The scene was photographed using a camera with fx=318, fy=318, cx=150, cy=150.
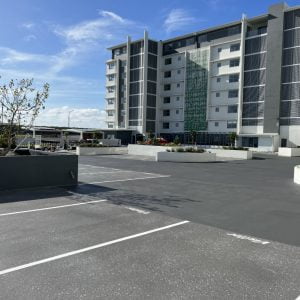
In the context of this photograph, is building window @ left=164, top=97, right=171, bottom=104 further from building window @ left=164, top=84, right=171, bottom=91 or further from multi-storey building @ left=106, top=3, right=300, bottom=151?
building window @ left=164, top=84, right=171, bottom=91

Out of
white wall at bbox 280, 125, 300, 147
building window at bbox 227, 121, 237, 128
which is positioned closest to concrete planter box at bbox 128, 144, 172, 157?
white wall at bbox 280, 125, 300, 147

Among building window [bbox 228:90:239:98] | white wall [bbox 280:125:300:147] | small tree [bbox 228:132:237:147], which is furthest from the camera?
building window [bbox 228:90:239:98]

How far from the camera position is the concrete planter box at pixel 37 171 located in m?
11.8

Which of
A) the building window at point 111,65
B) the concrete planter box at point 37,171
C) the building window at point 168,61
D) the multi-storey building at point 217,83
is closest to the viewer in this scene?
the concrete planter box at point 37,171

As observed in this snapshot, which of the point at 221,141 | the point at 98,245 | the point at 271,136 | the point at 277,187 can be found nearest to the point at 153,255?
the point at 98,245

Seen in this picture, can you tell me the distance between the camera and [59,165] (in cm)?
1343

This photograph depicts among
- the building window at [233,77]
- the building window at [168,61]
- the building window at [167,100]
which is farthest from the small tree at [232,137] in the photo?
the building window at [168,61]

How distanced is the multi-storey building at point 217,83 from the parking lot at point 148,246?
52.2m

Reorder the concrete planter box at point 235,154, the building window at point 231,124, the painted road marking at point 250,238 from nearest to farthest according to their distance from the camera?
the painted road marking at point 250,238 < the concrete planter box at point 235,154 < the building window at point 231,124

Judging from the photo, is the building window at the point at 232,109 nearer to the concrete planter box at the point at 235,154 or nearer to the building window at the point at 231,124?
the building window at the point at 231,124

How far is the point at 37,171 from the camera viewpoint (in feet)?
41.5

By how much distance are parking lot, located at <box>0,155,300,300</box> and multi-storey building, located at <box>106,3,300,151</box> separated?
52194mm

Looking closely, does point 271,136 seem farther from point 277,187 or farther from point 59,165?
point 59,165

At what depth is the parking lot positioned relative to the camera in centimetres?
447
